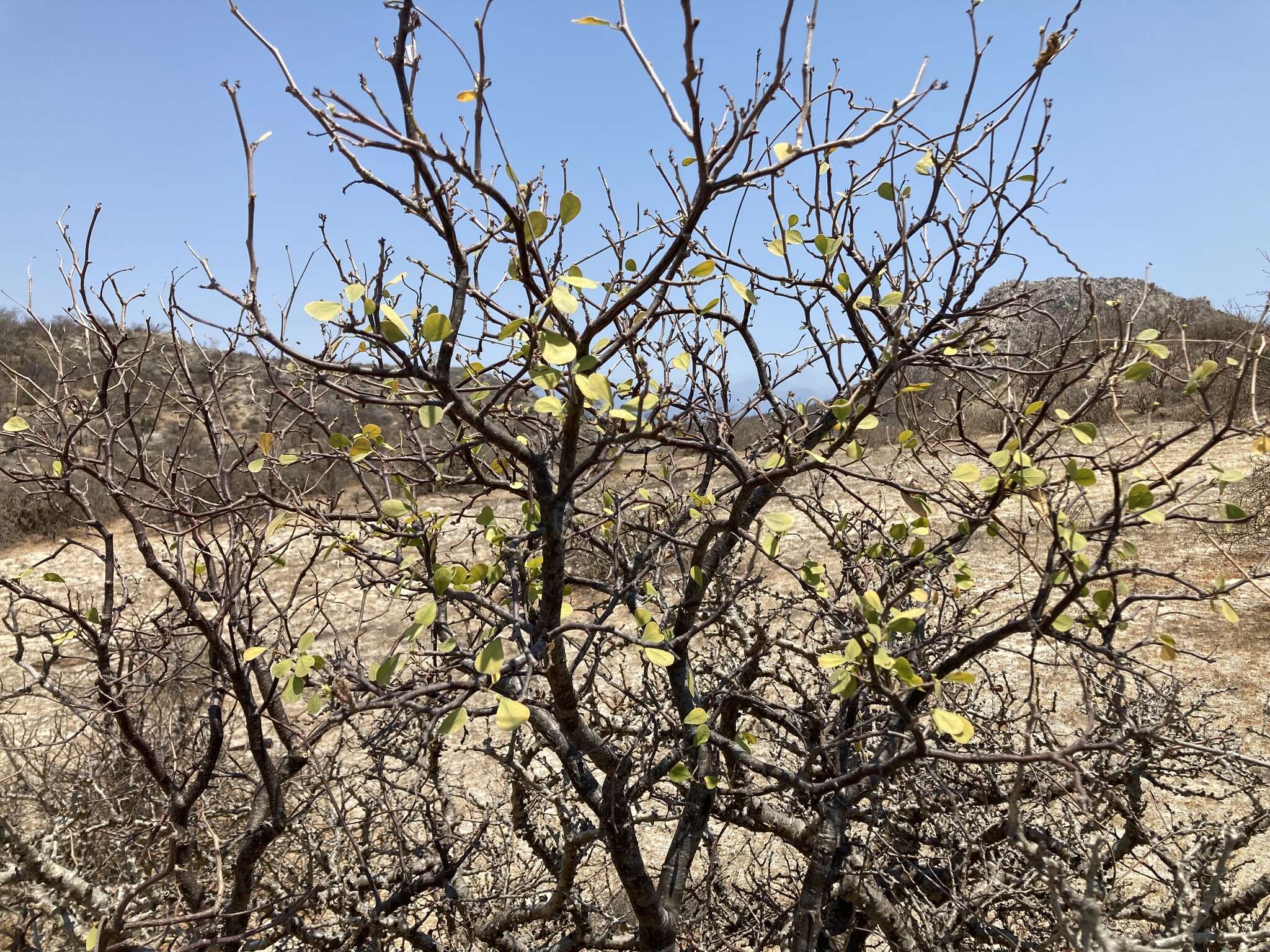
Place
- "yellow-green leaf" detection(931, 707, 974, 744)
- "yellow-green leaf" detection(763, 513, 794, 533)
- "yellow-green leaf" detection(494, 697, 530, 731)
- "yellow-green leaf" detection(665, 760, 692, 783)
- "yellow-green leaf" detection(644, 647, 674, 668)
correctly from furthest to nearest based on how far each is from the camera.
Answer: "yellow-green leaf" detection(665, 760, 692, 783)
"yellow-green leaf" detection(763, 513, 794, 533)
"yellow-green leaf" detection(644, 647, 674, 668)
"yellow-green leaf" detection(931, 707, 974, 744)
"yellow-green leaf" detection(494, 697, 530, 731)

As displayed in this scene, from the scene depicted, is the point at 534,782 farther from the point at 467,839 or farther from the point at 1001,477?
the point at 1001,477

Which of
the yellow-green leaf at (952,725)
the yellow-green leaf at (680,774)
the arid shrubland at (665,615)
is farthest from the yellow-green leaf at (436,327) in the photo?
the yellow-green leaf at (680,774)

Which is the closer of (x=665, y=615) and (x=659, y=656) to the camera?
(x=659, y=656)

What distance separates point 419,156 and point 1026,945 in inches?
111

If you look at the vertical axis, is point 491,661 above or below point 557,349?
below

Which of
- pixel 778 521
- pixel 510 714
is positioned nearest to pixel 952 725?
pixel 778 521

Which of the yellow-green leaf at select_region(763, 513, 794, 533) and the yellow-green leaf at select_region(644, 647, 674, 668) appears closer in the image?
the yellow-green leaf at select_region(644, 647, 674, 668)

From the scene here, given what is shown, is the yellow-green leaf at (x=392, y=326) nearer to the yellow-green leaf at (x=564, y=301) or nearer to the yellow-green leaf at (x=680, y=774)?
the yellow-green leaf at (x=564, y=301)

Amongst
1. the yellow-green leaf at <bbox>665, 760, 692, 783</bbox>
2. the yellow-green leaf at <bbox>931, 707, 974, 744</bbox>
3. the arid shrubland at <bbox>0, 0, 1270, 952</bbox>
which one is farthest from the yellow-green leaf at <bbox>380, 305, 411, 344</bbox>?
the yellow-green leaf at <bbox>665, 760, 692, 783</bbox>

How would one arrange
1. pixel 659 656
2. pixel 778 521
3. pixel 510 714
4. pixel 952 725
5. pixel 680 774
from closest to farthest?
pixel 510 714 < pixel 952 725 < pixel 659 656 < pixel 778 521 < pixel 680 774

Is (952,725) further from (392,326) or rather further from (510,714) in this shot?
(392,326)

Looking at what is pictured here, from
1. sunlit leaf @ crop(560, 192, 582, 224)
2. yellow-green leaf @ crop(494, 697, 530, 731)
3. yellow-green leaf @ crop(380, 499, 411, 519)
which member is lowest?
yellow-green leaf @ crop(494, 697, 530, 731)

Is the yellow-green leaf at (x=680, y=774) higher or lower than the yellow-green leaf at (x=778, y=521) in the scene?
lower

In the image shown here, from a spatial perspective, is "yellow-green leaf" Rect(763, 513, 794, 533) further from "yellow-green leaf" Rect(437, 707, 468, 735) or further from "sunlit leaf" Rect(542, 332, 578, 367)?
"yellow-green leaf" Rect(437, 707, 468, 735)
